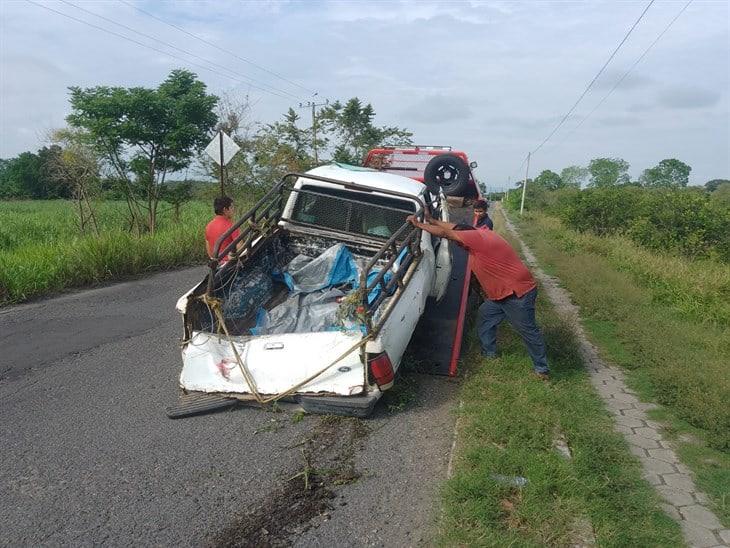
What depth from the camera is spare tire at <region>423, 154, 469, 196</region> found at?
27.5 feet

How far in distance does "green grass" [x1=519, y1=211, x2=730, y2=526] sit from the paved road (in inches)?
70.6

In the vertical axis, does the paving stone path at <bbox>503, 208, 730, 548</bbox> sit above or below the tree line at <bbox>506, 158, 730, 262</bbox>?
below

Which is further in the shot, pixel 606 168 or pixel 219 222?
pixel 606 168

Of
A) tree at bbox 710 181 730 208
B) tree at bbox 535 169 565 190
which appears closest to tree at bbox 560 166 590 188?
tree at bbox 535 169 565 190

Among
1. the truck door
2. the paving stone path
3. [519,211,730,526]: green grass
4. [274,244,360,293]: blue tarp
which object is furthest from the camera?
the truck door

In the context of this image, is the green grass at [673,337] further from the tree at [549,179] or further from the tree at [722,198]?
the tree at [549,179]

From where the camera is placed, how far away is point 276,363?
14.4 feet

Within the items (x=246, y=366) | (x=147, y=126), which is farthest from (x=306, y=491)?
(x=147, y=126)

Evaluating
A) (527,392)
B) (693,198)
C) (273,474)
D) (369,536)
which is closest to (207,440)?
(273,474)

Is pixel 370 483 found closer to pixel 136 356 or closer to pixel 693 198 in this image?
pixel 136 356

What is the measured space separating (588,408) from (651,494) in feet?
4.32

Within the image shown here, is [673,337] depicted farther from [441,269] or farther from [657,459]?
[657,459]

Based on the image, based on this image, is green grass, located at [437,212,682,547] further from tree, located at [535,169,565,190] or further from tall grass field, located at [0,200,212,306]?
tree, located at [535,169,565,190]

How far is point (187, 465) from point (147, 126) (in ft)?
37.4
